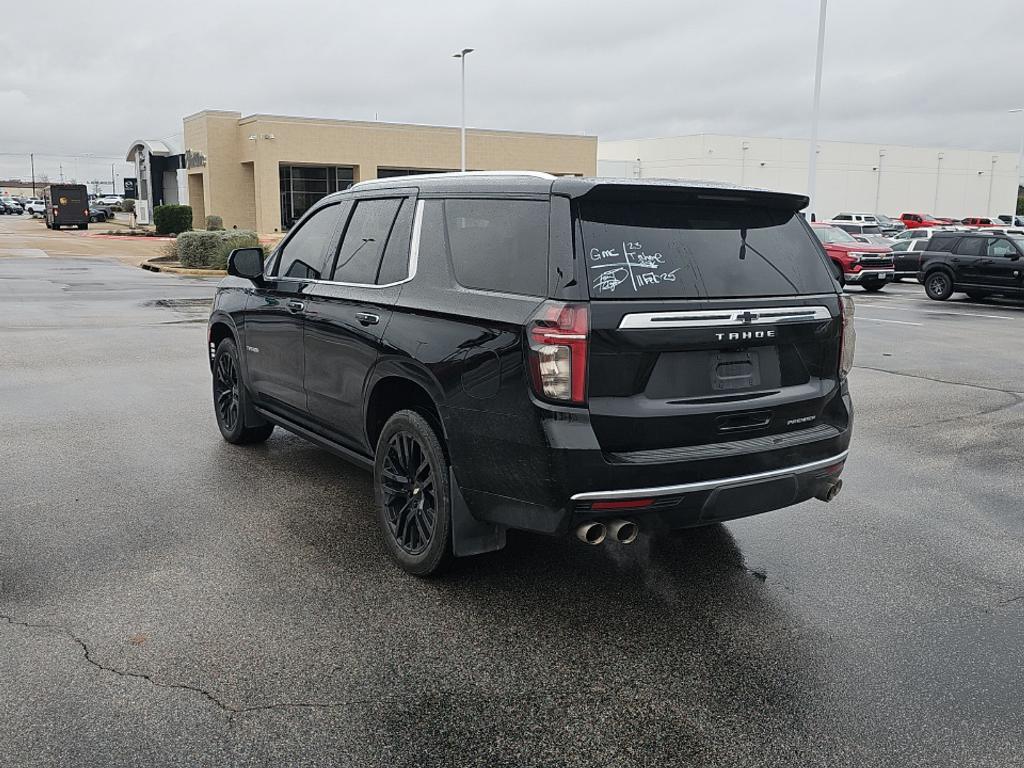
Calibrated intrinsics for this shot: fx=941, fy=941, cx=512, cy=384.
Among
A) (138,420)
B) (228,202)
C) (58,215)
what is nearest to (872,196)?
(228,202)

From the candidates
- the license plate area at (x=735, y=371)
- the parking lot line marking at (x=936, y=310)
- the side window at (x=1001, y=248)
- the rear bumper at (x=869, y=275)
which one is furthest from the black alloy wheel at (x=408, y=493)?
the rear bumper at (x=869, y=275)

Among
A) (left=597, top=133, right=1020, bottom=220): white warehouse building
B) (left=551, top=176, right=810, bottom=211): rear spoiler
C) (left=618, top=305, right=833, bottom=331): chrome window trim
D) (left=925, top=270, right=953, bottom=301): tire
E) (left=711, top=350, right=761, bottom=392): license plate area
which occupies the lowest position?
(left=925, top=270, right=953, bottom=301): tire

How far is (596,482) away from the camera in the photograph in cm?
381

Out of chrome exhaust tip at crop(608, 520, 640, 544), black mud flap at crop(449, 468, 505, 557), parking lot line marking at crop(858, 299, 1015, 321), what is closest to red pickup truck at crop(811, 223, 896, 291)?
parking lot line marking at crop(858, 299, 1015, 321)

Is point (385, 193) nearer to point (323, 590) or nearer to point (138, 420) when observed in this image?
point (323, 590)

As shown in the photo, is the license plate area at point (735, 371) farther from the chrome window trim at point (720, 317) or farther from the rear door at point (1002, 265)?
the rear door at point (1002, 265)

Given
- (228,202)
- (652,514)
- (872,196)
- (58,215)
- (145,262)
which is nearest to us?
(652,514)

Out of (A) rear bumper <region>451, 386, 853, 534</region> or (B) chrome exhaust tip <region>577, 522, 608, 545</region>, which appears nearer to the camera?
(A) rear bumper <region>451, 386, 853, 534</region>

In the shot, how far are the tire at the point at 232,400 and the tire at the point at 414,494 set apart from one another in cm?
222

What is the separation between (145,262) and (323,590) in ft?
93.1

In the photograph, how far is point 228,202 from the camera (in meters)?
51.8

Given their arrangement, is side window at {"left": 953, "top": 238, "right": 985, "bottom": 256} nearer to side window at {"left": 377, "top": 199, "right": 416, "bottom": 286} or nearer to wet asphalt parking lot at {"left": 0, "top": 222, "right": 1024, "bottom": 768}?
wet asphalt parking lot at {"left": 0, "top": 222, "right": 1024, "bottom": 768}

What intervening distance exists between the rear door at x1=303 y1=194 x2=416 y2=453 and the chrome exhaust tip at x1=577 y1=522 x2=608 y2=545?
4.93 feet

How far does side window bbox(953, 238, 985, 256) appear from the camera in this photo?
72.0 feet
